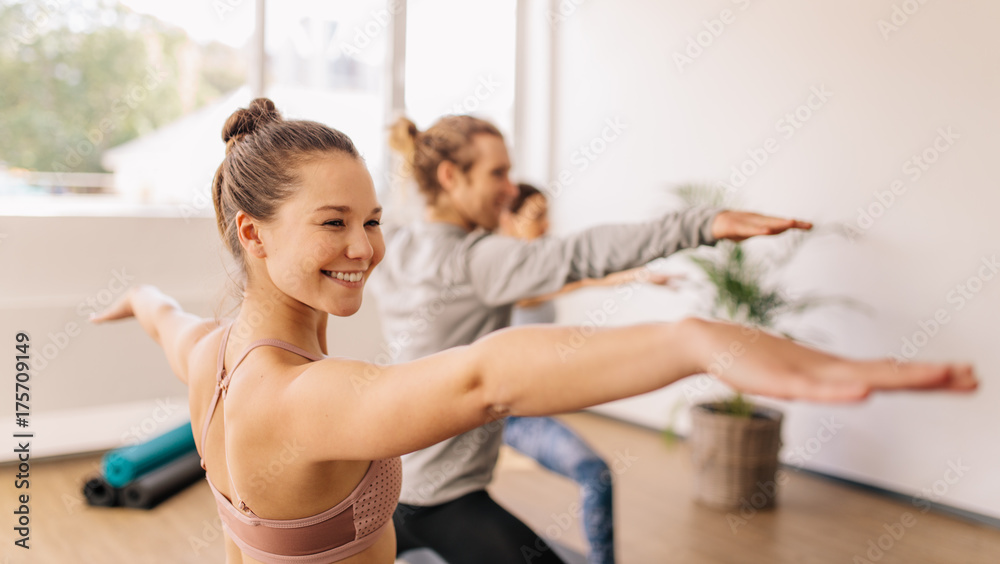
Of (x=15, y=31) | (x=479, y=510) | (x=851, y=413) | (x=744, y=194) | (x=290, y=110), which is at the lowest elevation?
(x=851, y=413)

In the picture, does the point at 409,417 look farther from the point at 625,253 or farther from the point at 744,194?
the point at 744,194

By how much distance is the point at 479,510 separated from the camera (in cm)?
156

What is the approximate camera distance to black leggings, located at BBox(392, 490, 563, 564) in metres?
1.47

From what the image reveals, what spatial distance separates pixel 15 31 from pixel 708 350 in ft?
13.4

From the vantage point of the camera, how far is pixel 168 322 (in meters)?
1.31

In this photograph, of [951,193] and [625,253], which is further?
[951,193]

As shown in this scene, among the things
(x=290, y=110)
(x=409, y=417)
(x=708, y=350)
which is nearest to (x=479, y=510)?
(x=409, y=417)
